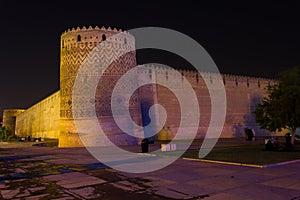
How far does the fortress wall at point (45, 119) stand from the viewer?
25672 mm

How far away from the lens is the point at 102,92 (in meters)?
16.6

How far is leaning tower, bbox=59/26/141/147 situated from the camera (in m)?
16.6

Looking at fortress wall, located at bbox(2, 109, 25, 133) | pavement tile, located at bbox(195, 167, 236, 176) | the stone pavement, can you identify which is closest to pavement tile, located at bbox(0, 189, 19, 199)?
the stone pavement

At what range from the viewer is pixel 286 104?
13.3 m

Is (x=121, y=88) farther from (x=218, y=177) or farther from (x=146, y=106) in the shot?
(x=218, y=177)

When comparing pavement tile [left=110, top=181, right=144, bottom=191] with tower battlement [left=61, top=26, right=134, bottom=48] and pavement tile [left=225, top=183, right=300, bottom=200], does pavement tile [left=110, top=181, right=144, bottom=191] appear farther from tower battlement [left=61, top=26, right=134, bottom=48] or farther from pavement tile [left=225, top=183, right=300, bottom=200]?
tower battlement [left=61, top=26, right=134, bottom=48]

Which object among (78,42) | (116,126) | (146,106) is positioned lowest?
(116,126)

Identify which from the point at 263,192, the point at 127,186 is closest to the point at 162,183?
the point at 127,186

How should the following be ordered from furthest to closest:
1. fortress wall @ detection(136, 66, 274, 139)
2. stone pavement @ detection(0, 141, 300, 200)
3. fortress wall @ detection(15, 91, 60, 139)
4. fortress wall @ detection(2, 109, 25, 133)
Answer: fortress wall @ detection(2, 109, 25, 133) < fortress wall @ detection(15, 91, 60, 139) < fortress wall @ detection(136, 66, 274, 139) < stone pavement @ detection(0, 141, 300, 200)

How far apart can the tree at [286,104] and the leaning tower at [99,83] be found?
784 cm

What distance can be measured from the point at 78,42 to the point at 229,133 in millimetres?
15560

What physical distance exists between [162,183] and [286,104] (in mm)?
9691

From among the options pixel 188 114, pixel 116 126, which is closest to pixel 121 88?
pixel 116 126

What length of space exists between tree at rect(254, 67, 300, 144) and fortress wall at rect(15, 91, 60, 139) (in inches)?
685
